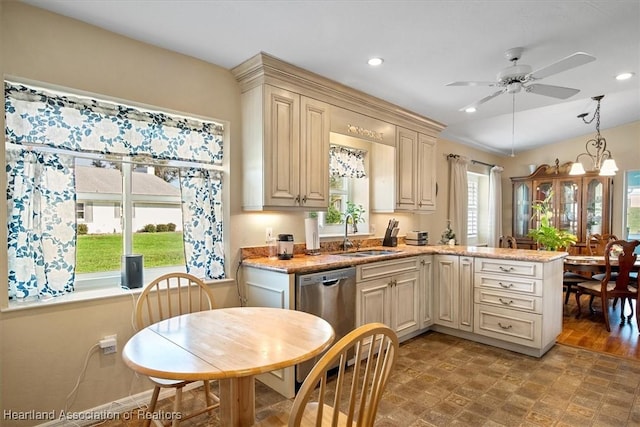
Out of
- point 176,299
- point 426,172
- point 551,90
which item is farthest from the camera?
point 426,172

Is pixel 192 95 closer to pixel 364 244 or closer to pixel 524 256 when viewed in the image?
pixel 364 244

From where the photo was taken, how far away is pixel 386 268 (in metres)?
3.32

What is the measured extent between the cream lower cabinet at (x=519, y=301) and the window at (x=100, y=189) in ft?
8.32

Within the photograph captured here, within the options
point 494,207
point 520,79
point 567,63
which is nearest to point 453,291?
point 520,79

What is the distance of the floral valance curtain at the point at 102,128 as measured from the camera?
205 cm

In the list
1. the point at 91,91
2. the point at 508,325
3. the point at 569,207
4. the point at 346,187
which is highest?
the point at 91,91

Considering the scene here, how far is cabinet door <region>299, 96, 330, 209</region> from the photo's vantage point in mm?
3074

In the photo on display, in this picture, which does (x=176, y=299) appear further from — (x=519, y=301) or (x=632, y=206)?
(x=632, y=206)

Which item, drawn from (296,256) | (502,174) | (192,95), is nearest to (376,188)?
(296,256)

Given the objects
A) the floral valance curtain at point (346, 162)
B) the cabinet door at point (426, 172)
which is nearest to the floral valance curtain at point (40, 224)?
the floral valance curtain at point (346, 162)

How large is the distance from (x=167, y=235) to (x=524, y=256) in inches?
124

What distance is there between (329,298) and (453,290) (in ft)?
5.53

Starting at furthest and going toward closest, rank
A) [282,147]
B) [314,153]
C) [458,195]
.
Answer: [458,195] → [314,153] → [282,147]

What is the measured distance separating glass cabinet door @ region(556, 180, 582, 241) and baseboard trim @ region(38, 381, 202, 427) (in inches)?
264
